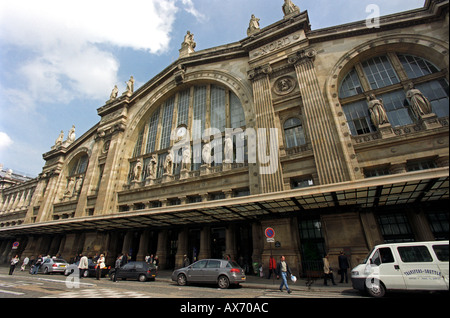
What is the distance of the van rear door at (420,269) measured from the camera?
23.1 ft

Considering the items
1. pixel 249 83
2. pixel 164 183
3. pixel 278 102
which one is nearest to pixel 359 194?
pixel 278 102

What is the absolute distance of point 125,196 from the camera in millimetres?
24656

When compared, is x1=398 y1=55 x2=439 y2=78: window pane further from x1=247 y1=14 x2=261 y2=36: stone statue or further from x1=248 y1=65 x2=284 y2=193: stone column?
x1=247 y1=14 x2=261 y2=36: stone statue

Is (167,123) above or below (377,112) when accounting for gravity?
above

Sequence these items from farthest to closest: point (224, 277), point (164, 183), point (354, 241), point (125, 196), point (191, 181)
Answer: point (125, 196)
point (164, 183)
point (191, 181)
point (354, 241)
point (224, 277)

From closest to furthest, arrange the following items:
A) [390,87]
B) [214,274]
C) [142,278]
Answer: [214,274]
[142,278]
[390,87]

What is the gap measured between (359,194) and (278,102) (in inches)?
395

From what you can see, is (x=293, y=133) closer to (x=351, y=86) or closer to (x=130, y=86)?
(x=351, y=86)

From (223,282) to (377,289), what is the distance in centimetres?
641

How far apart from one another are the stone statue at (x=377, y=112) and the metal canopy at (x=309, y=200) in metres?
5.43

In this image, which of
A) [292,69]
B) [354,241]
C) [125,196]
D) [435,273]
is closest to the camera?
[435,273]

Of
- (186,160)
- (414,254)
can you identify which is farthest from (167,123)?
A: (414,254)

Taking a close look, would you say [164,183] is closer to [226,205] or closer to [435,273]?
[226,205]

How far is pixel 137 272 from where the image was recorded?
45.9 feet
